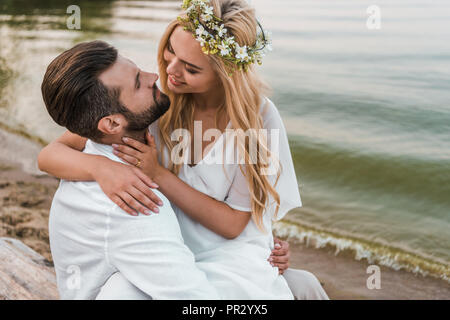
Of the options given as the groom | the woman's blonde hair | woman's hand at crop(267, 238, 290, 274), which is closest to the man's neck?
the groom

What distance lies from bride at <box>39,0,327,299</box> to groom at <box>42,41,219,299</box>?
0.15 m

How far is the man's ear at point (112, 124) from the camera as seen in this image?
2352 mm

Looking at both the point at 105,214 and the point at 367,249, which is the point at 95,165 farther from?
the point at 367,249

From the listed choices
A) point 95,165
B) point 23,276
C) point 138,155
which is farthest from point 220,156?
point 23,276

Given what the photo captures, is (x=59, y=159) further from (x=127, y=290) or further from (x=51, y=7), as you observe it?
(x=51, y=7)

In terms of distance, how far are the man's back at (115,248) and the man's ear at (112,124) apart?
0.14 m

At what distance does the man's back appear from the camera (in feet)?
6.91

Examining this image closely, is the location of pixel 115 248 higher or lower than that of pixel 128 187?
lower

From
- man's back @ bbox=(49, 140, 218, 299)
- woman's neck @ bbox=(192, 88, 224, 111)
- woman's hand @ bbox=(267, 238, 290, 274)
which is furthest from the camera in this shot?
woman's neck @ bbox=(192, 88, 224, 111)

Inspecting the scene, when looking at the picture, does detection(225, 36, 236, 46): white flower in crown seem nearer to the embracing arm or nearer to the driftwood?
the embracing arm

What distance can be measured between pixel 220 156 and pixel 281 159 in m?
0.36

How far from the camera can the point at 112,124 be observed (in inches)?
94.9

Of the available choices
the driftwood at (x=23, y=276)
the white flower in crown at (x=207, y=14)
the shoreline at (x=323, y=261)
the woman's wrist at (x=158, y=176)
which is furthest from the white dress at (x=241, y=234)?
the shoreline at (x=323, y=261)
